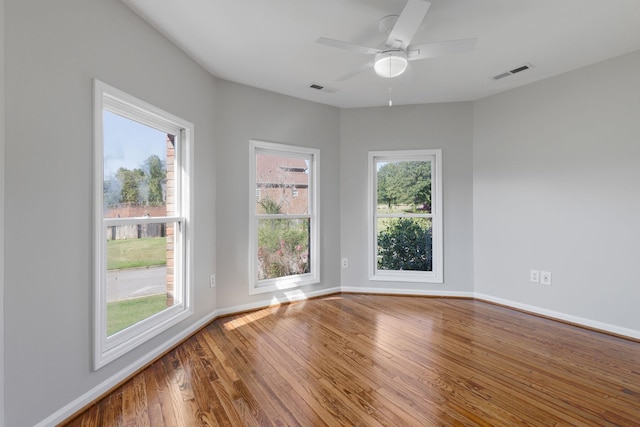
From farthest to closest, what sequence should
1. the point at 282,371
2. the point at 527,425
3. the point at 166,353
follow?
the point at 166,353, the point at 282,371, the point at 527,425

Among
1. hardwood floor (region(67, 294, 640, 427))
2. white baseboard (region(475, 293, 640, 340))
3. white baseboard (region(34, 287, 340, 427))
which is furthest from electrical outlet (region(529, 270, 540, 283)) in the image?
white baseboard (region(34, 287, 340, 427))

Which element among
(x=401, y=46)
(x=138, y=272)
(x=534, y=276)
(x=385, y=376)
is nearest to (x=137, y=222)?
(x=138, y=272)

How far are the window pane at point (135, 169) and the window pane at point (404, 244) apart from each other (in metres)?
2.68

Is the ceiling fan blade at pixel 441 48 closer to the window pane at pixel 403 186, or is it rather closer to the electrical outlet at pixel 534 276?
the window pane at pixel 403 186

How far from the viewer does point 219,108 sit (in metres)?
3.21

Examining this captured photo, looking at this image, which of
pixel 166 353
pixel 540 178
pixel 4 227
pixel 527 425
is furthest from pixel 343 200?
pixel 4 227

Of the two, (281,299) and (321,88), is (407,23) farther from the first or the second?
(281,299)

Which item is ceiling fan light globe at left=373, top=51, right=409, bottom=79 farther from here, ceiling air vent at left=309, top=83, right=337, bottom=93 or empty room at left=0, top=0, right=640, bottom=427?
ceiling air vent at left=309, top=83, right=337, bottom=93

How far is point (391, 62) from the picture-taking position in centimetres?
212

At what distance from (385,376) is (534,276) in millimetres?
2332

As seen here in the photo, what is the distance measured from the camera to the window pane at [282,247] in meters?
3.62

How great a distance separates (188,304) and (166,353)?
1.43 ft

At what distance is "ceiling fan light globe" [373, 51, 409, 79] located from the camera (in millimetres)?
2090

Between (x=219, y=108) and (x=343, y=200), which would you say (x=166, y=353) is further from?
(x=343, y=200)
